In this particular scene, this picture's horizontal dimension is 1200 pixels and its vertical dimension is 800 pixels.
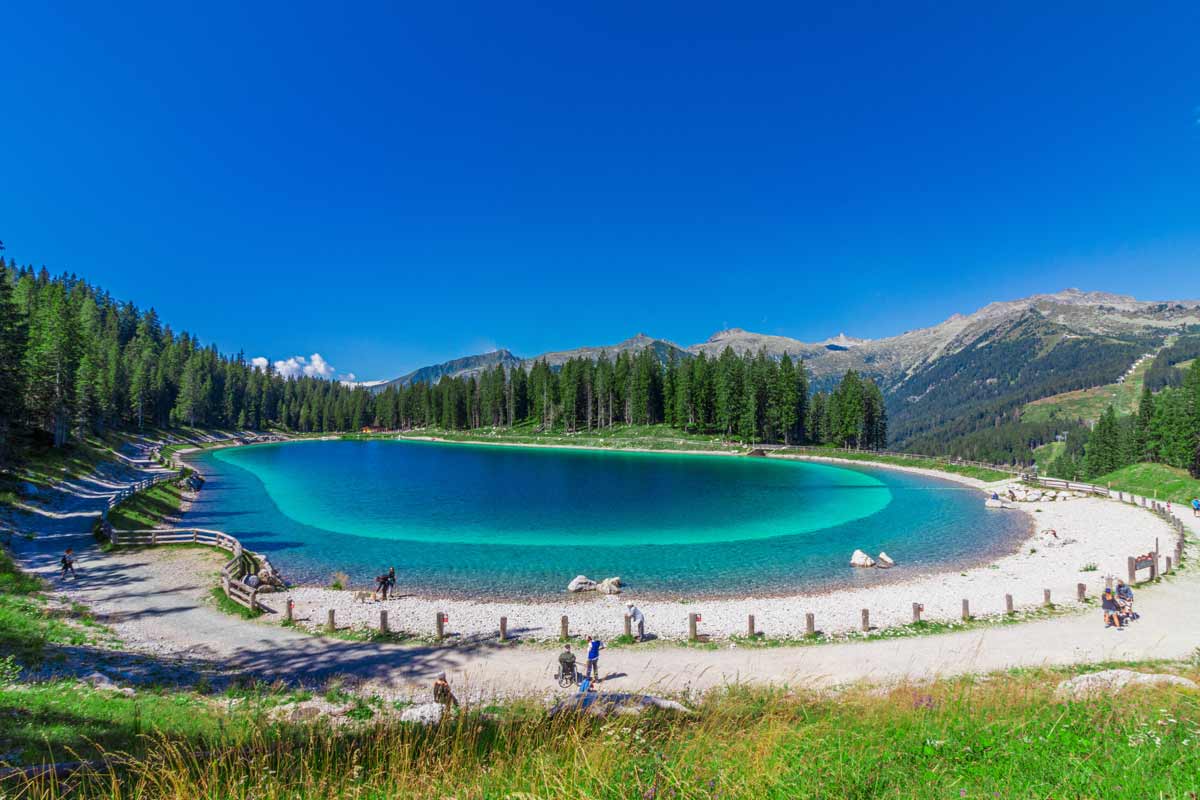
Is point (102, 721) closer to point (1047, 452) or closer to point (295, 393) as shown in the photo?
point (295, 393)

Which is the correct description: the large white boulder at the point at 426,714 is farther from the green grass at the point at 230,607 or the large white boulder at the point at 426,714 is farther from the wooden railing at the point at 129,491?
the wooden railing at the point at 129,491

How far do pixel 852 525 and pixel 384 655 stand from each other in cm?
3527

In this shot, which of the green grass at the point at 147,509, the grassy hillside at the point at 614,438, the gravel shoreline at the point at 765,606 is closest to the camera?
the gravel shoreline at the point at 765,606

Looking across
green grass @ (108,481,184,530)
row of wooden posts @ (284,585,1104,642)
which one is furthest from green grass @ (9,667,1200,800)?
green grass @ (108,481,184,530)

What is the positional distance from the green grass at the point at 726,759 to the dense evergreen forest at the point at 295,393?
5087cm

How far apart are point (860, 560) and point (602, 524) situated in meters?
18.6

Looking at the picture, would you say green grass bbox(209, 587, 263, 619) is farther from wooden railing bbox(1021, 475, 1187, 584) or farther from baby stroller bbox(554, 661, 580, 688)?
wooden railing bbox(1021, 475, 1187, 584)

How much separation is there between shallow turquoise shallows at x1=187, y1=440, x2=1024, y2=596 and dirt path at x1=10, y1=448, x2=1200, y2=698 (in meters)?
7.10

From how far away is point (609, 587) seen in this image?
2375cm

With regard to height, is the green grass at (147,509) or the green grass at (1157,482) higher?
the green grass at (1157,482)

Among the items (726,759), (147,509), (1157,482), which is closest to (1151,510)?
(1157,482)

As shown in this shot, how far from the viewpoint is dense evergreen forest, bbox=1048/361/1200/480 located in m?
58.3

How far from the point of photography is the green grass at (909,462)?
6109 cm

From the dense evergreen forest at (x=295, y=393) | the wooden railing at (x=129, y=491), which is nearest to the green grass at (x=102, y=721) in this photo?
the wooden railing at (x=129, y=491)
